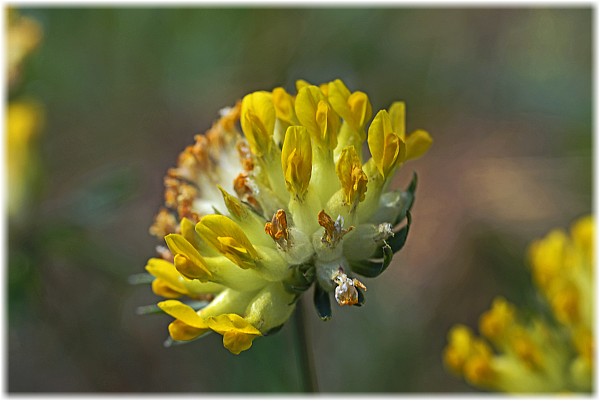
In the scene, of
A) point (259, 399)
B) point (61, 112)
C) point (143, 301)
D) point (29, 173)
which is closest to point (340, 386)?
point (259, 399)

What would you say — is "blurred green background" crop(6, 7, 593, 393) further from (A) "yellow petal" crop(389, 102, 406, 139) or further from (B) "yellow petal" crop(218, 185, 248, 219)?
(B) "yellow petal" crop(218, 185, 248, 219)

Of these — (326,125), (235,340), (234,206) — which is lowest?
(235,340)

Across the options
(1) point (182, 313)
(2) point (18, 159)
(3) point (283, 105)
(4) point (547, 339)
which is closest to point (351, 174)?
(3) point (283, 105)

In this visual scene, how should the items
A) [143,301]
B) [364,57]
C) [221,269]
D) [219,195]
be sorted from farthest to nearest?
[364,57], [143,301], [219,195], [221,269]

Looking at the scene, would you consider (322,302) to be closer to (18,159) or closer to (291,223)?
Answer: (291,223)

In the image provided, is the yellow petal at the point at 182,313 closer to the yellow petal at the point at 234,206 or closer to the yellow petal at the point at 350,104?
the yellow petal at the point at 234,206

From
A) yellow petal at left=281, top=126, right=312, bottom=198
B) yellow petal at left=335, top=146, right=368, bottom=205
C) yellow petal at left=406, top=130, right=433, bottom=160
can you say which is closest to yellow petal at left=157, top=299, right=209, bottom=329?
yellow petal at left=281, top=126, right=312, bottom=198

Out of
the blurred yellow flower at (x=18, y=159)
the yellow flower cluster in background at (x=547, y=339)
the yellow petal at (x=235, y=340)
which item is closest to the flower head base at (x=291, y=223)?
the yellow petal at (x=235, y=340)

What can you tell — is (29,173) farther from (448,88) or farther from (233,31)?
(448,88)
